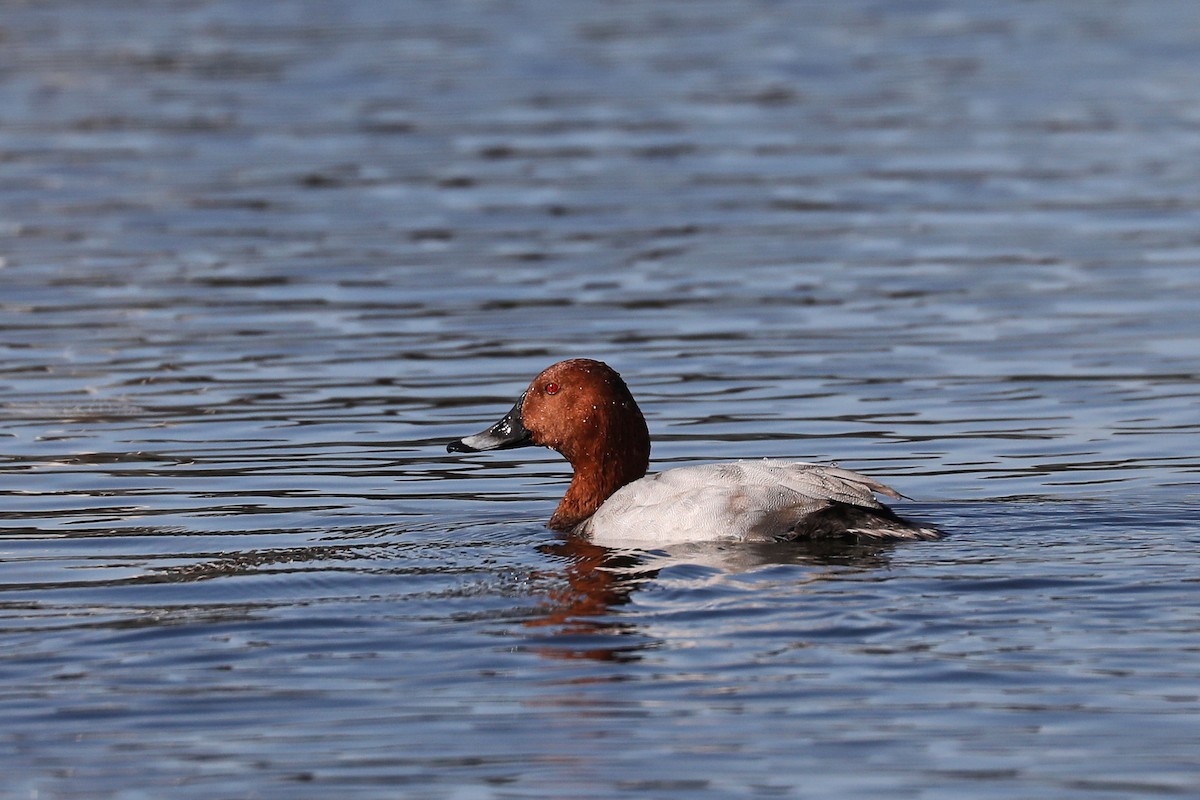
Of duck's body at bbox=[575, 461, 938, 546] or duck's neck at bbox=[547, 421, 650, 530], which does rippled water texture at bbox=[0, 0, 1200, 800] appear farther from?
duck's neck at bbox=[547, 421, 650, 530]

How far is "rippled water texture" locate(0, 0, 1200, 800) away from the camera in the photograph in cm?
618

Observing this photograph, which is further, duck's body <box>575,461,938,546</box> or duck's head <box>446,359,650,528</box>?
duck's head <box>446,359,650,528</box>

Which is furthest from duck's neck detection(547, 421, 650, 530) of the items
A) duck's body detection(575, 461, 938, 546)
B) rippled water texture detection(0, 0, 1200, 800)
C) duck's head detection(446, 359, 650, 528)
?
duck's body detection(575, 461, 938, 546)

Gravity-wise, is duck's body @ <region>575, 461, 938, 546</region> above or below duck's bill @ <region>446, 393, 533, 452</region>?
below

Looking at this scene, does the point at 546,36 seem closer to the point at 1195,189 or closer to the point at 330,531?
the point at 1195,189

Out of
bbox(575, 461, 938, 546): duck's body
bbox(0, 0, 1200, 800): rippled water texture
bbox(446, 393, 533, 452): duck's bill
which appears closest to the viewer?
bbox(0, 0, 1200, 800): rippled water texture

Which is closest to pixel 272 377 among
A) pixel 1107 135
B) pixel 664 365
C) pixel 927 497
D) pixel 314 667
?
pixel 664 365

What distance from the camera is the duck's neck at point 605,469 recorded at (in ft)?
30.6

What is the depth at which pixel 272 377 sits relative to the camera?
1276cm

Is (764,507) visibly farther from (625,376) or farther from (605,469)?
(625,376)

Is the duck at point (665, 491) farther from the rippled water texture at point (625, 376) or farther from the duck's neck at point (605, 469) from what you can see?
the rippled water texture at point (625, 376)

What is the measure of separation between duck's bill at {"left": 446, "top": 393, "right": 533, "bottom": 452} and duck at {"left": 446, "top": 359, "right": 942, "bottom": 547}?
0.30 feet

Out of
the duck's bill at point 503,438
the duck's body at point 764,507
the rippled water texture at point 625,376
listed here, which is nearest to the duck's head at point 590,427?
the duck's bill at point 503,438

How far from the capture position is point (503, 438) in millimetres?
9773
